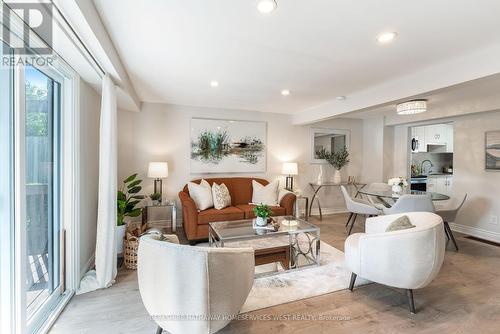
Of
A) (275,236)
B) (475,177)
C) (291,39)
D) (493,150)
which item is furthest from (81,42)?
(475,177)

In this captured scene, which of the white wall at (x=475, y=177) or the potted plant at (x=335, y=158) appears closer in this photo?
the white wall at (x=475, y=177)

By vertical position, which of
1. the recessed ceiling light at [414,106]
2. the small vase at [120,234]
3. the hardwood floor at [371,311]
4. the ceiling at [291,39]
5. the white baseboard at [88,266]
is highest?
the ceiling at [291,39]

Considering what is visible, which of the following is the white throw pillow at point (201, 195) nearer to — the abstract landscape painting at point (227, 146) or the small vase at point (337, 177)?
the abstract landscape painting at point (227, 146)

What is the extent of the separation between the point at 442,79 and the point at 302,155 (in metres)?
3.14

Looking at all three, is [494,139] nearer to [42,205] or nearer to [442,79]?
[442,79]

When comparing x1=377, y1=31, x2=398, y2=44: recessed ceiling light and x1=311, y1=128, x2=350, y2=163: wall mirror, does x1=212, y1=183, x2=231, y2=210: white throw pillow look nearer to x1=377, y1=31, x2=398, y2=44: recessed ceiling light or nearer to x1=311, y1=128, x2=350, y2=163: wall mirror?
x1=311, y1=128, x2=350, y2=163: wall mirror

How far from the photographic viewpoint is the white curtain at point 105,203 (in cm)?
239

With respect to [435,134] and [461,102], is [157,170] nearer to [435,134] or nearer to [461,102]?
[461,102]

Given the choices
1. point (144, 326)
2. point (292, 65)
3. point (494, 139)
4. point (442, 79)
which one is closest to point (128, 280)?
point (144, 326)

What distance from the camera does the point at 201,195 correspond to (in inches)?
154

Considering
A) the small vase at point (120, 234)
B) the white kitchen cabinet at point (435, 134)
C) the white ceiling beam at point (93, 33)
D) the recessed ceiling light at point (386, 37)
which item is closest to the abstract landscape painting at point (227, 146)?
the small vase at point (120, 234)

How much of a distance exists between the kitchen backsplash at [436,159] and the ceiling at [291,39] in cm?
413

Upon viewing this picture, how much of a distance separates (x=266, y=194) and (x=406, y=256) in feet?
8.50

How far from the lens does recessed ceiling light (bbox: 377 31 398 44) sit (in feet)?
6.30
